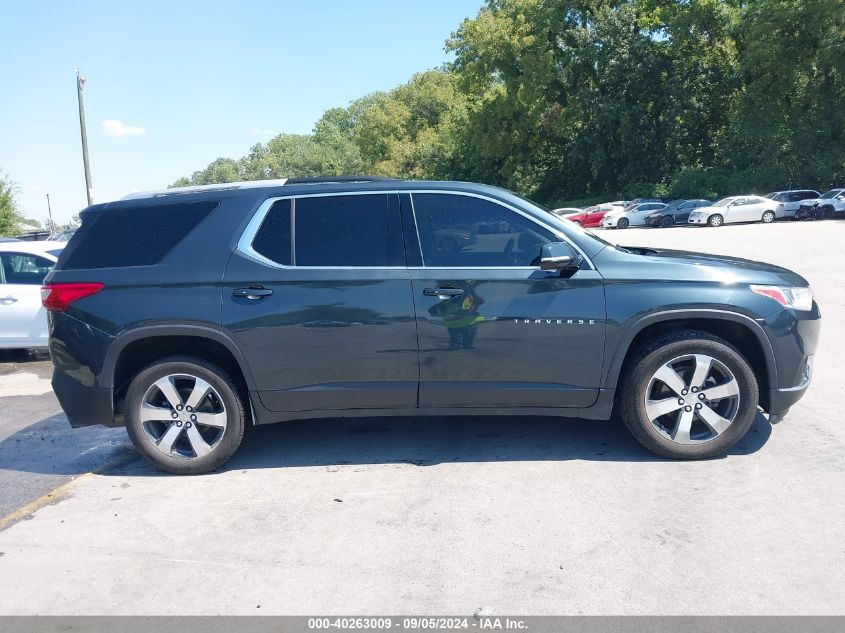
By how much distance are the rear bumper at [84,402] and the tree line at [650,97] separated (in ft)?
140

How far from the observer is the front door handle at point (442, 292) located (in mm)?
4555

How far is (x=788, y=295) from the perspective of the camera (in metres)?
4.69

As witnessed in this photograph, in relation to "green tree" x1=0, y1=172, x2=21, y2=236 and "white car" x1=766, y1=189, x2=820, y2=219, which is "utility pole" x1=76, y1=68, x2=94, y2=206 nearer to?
"green tree" x1=0, y1=172, x2=21, y2=236

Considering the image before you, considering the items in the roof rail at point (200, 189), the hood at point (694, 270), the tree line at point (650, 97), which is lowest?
the hood at point (694, 270)

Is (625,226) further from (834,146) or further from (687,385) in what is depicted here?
(687,385)

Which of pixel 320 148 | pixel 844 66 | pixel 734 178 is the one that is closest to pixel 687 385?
pixel 844 66

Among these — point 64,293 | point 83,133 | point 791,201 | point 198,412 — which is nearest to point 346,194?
point 198,412

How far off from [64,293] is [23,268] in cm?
524

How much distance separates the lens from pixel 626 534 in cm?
377

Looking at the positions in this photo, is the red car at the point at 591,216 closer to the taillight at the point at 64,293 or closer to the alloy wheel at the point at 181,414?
the alloy wheel at the point at 181,414

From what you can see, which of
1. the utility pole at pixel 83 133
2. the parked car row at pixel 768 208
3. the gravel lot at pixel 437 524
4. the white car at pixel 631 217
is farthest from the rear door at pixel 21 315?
the white car at pixel 631 217

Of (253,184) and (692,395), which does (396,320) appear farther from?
(692,395)

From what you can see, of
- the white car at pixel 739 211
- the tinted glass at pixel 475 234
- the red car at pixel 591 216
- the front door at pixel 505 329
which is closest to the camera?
the front door at pixel 505 329

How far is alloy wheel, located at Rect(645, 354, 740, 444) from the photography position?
4.62m
